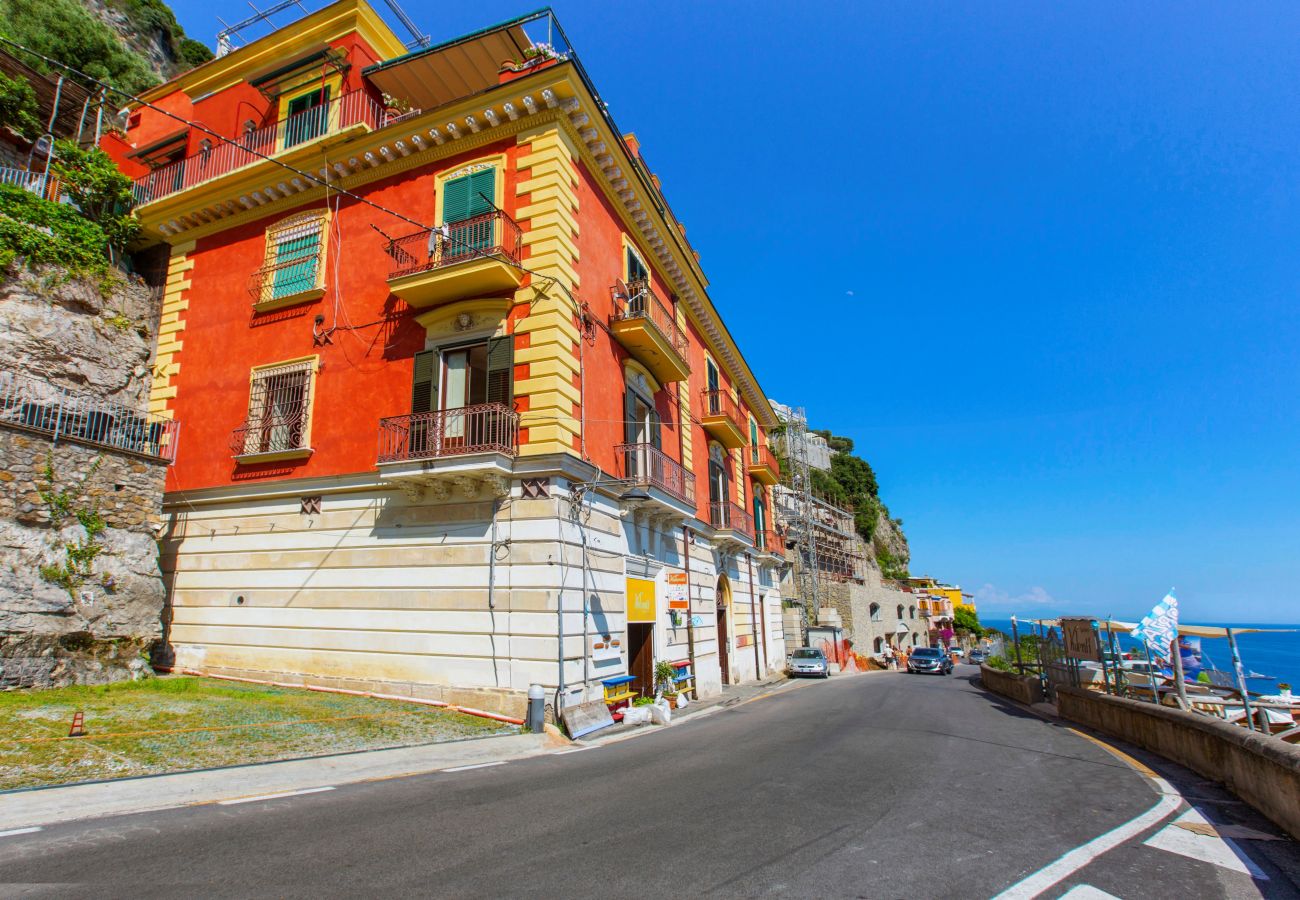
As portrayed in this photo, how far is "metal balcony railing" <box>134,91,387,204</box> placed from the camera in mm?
15688

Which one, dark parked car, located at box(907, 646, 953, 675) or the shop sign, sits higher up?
the shop sign

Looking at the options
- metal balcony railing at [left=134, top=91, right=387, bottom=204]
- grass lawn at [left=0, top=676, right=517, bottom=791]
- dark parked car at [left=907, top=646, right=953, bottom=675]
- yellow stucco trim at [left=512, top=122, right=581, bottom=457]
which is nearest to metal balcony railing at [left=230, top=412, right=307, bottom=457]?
grass lawn at [left=0, top=676, right=517, bottom=791]

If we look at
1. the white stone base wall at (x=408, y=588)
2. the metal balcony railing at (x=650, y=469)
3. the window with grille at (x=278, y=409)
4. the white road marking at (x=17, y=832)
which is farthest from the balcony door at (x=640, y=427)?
the white road marking at (x=17, y=832)

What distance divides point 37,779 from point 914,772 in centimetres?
960

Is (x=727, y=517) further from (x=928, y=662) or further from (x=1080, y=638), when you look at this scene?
(x=928, y=662)

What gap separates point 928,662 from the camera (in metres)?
35.5

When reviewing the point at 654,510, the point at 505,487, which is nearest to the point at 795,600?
the point at 654,510

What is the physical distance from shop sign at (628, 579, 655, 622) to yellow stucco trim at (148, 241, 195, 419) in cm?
1268

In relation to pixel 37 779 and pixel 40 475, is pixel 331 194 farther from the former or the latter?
pixel 37 779

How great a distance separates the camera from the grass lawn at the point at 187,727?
7.18 meters

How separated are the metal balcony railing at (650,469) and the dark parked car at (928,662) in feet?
81.0

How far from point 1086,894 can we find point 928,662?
34778 millimetres

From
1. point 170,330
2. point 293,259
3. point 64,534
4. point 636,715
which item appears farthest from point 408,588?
point 170,330

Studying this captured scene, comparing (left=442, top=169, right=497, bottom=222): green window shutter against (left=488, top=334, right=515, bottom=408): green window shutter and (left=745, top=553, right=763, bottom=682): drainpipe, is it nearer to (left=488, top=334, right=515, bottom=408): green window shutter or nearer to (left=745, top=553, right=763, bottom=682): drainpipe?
(left=488, top=334, right=515, bottom=408): green window shutter
